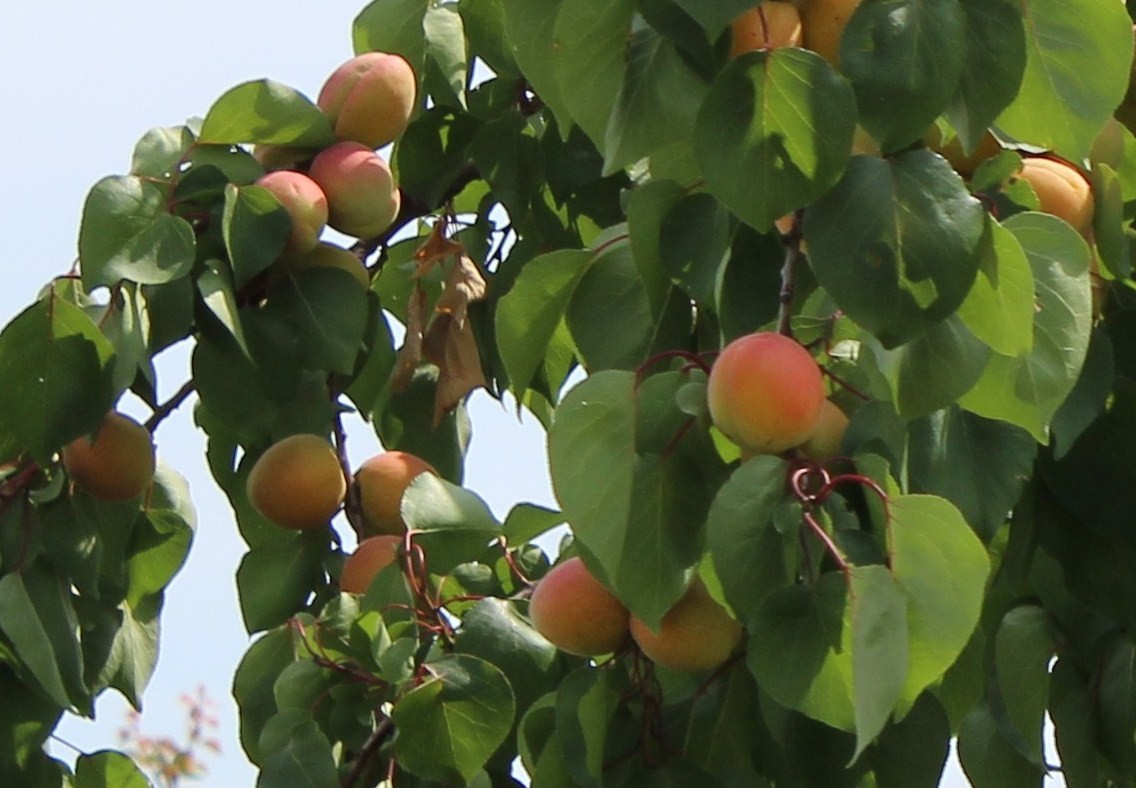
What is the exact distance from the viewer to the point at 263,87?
1478 mm

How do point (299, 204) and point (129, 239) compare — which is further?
point (299, 204)

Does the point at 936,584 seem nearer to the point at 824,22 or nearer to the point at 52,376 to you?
the point at 824,22

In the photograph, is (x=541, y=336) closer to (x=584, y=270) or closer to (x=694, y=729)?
(x=584, y=270)

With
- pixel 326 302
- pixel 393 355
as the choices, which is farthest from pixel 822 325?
pixel 393 355

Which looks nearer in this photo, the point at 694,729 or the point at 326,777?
the point at 694,729

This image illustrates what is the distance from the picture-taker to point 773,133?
92 cm

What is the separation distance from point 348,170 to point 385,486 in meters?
0.33

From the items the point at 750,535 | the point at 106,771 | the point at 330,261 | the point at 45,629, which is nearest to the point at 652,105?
the point at 750,535

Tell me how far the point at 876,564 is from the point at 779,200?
0.59 feet

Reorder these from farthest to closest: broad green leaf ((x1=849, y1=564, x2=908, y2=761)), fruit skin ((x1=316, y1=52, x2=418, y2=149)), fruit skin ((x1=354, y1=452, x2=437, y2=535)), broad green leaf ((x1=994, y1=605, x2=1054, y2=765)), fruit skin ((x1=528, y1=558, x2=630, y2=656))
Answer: fruit skin ((x1=354, y1=452, x2=437, y2=535)) < fruit skin ((x1=316, y1=52, x2=418, y2=149)) < broad green leaf ((x1=994, y1=605, x2=1054, y2=765)) < fruit skin ((x1=528, y1=558, x2=630, y2=656)) < broad green leaf ((x1=849, y1=564, x2=908, y2=761))

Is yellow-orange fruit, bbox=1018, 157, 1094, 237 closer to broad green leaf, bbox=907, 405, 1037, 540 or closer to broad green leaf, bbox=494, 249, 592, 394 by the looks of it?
broad green leaf, bbox=907, 405, 1037, 540

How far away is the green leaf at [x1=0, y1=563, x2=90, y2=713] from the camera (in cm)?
142

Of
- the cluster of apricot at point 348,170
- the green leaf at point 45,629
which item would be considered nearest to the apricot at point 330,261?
the cluster of apricot at point 348,170

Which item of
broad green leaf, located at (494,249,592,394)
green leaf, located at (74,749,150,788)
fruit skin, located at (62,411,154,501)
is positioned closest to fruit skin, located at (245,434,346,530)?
fruit skin, located at (62,411,154,501)
